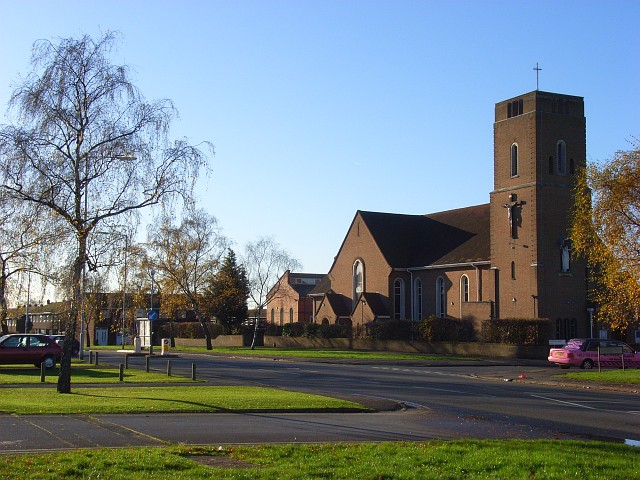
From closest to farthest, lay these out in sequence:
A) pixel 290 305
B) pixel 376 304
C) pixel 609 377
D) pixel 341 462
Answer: pixel 341 462 → pixel 609 377 → pixel 376 304 → pixel 290 305

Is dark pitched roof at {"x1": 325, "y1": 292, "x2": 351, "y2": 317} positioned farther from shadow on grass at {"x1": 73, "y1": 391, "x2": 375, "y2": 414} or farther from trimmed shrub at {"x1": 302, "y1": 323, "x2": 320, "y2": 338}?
shadow on grass at {"x1": 73, "y1": 391, "x2": 375, "y2": 414}

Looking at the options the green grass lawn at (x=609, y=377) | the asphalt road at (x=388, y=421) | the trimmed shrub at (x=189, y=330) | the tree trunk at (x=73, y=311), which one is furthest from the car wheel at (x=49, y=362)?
the trimmed shrub at (x=189, y=330)

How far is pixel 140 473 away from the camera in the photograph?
9.56m

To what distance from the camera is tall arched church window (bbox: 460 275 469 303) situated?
6475 cm

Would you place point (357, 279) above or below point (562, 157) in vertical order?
below

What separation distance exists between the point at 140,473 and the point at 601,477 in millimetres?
5596

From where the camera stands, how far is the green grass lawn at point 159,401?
17516mm

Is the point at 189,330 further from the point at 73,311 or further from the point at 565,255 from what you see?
the point at 73,311

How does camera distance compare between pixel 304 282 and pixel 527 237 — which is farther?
pixel 304 282

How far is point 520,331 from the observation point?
167 feet

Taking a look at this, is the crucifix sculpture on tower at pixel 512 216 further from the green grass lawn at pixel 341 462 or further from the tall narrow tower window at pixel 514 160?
the green grass lawn at pixel 341 462

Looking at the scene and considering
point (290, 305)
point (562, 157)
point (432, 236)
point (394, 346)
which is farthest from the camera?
point (290, 305)

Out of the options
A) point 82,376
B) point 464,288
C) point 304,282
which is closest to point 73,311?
point 82,376

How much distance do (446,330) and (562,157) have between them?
48.7 feet
